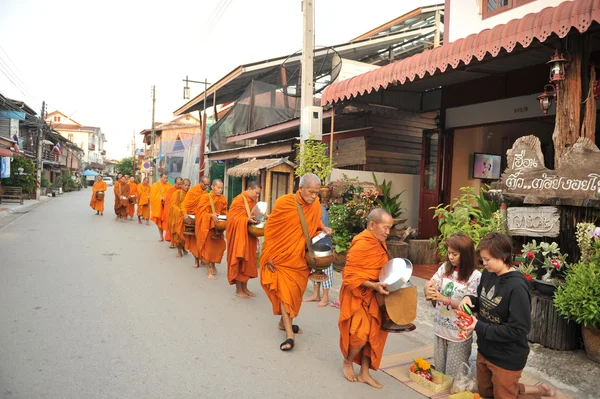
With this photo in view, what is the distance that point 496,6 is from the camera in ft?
26.0

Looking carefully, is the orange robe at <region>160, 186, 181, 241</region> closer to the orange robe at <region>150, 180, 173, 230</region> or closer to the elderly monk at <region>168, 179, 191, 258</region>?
the orange robe at <region>150, 180, 173, 230</region>

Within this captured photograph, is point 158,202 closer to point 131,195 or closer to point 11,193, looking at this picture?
point 131,195

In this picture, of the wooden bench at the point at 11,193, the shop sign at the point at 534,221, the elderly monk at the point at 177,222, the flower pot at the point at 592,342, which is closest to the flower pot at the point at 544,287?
the flower pot at the point at 592,342

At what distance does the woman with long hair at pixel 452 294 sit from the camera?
3.55 meters

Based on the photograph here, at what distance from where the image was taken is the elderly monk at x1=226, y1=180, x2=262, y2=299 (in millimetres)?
6391

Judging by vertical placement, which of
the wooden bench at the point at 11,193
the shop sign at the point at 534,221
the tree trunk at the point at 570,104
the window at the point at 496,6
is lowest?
the wooden bench at the point at 11,193

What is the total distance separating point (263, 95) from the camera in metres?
16.2

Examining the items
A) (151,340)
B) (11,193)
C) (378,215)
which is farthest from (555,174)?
(11,193)

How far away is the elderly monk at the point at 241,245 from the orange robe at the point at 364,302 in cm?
274

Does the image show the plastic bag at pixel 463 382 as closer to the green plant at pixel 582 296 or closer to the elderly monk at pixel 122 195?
the green plant at pixel 582 296

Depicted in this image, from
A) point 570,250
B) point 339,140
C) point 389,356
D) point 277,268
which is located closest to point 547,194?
point 570,250

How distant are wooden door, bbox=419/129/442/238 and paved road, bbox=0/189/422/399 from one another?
171 inches

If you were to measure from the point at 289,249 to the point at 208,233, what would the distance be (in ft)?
11.5

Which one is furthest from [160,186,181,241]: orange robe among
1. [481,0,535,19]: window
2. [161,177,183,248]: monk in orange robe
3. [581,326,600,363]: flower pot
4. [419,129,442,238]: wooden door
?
[581,326,600,363]: flower pot
